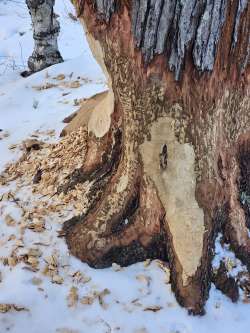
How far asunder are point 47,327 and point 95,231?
450 millimetres

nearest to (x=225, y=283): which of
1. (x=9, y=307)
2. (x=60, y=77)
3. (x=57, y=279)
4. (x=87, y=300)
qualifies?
(x=87, y=300)

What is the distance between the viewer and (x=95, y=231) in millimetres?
2217

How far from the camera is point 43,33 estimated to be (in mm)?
4848

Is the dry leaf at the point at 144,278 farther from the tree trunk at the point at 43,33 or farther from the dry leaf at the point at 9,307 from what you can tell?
the tree trunk at the point at 43,33

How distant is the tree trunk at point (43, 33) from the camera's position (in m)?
4.72

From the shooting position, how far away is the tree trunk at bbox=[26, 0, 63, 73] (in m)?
4.72

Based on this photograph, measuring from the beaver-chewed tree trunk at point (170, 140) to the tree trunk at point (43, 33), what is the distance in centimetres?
267

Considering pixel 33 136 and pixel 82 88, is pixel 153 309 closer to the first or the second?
pixel 33 136

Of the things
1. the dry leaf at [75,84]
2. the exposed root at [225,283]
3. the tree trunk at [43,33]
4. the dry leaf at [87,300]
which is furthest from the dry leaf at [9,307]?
the tree trunk at [43,33]

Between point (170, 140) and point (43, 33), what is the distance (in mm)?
3266

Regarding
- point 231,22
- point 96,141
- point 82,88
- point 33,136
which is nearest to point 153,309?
point 96,141

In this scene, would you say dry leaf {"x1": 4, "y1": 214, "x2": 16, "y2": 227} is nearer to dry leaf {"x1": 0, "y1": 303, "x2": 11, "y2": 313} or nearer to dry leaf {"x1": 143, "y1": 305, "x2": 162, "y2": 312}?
dry leaf {"x1": 0, "y1": 303, "x2": 11, "y2": 313}

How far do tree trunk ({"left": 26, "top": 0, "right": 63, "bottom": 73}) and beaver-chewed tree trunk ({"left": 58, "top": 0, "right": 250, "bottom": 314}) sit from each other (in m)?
2.67

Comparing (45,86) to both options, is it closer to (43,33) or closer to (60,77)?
(60,77)
